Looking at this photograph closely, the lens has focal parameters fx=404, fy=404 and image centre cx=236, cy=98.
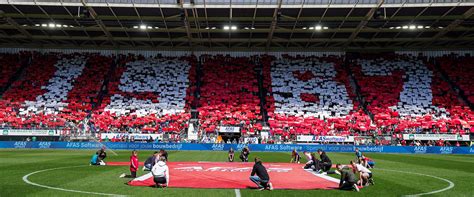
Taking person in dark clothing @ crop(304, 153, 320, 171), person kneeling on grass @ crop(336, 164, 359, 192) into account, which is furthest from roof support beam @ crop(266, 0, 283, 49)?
person kneeling on grass @ crop(336, 164, 359, 192)

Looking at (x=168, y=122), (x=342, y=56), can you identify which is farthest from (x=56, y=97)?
(x=342, y=56)

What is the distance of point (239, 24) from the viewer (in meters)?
54.3

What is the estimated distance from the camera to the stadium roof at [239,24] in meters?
46.2

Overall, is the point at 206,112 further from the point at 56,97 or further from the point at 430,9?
the point at 430,9

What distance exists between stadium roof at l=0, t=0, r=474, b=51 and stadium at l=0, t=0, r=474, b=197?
200mm

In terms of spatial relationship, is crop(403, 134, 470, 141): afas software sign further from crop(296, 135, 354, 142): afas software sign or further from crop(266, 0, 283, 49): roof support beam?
crop(266, 0, 283, 49): roof support beam

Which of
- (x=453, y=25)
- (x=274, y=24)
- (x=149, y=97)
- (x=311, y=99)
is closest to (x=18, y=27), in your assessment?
(x=149, y=97)

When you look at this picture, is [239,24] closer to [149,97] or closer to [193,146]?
[149,97]

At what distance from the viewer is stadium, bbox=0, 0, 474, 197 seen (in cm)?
4716

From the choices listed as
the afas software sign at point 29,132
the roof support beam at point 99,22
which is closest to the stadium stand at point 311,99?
the roof support beam at point 99,22

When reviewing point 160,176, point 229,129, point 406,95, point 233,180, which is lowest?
point 233,180

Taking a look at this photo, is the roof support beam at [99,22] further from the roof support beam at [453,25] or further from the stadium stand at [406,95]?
the roof support beam at [453,25]

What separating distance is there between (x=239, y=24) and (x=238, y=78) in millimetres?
11853

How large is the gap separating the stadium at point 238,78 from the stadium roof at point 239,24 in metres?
0.20
